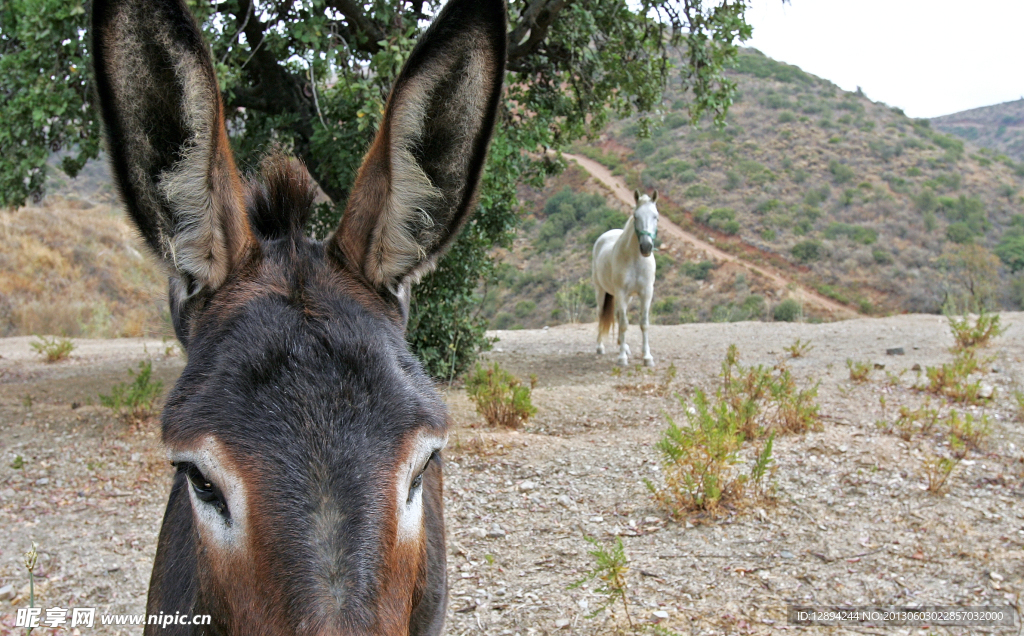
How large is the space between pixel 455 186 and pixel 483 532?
3.08 m

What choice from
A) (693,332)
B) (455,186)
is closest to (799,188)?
(693,332)

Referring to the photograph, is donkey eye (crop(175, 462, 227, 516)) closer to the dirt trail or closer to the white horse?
the white horse

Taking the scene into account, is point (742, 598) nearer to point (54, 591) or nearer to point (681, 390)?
point (54, 591)

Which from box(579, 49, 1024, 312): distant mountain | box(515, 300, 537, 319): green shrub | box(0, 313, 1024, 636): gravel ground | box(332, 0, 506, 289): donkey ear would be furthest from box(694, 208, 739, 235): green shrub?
box(332, 0, 506, 289): donkey ear

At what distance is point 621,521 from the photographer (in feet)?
14.1

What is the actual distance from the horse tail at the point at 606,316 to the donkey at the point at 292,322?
9.69 metres

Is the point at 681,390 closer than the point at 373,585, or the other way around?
the point at 373,585

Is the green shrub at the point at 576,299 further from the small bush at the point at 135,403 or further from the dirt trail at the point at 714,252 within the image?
the small bush at the point at 135,403

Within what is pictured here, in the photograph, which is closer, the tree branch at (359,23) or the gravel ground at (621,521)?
the gravel ground at (621,521)

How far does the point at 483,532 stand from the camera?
430 centimetres

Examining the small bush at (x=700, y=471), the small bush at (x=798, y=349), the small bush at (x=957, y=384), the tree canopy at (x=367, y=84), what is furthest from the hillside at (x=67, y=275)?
the small bush at (x=957, y=384)

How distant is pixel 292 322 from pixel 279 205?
1.92 ft

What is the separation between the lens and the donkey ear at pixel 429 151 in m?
1.64

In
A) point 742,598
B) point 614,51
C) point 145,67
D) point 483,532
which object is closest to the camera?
point 145,67
